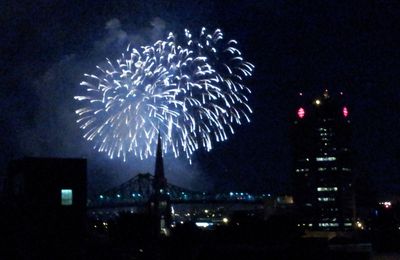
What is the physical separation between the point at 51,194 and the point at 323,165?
110859 millimetres

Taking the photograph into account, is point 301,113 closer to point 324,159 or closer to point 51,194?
point 324,159

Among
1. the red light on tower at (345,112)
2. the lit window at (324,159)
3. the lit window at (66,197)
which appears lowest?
the lit window at (66,197)

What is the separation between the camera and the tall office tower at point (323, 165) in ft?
419

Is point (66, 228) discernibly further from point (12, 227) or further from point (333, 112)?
point (333, 112)

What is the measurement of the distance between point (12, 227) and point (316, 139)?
4793 inches

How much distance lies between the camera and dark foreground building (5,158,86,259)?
93.4 ft

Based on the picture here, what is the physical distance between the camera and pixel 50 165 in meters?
29.9

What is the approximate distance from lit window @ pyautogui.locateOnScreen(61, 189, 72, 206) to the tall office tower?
302 ft

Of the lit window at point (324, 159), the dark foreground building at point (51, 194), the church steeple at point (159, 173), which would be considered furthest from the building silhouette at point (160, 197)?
the dark foreground building at point (51, 194)

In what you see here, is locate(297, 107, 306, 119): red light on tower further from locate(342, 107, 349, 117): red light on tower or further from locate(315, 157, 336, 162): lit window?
locate(315, 157, 336, 162): lit window

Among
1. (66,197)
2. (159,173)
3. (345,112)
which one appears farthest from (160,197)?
(66,197)

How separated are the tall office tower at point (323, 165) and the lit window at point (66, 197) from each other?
302 feet

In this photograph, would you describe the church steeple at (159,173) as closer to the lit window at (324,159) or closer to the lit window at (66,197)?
the lit window at (324,159)

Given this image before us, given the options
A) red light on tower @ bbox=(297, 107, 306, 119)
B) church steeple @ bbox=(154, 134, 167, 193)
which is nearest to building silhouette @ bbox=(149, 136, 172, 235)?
church steeple @ bbox=(154, 134, 167, 193)
